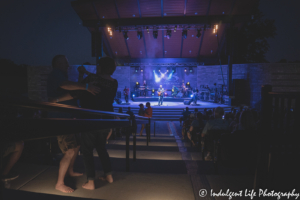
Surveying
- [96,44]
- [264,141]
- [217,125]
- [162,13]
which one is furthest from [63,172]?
[162,13]

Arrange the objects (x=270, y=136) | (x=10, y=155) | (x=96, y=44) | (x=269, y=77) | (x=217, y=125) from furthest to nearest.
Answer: (x=269, y=77) → (x=96, y=44) → (x=217, y=125) → (x=10, y=155) → (x=270, y=136)

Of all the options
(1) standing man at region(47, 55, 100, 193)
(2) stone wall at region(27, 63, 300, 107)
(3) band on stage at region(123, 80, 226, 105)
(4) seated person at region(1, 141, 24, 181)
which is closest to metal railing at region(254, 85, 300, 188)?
(1) standing man at region(47, 55, 100, 193)

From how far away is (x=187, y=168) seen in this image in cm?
268

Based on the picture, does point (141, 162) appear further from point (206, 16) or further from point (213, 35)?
point (213, 35)

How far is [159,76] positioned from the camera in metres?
21.4

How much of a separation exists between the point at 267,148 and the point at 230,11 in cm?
1423

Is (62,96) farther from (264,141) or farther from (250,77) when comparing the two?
(250,77)

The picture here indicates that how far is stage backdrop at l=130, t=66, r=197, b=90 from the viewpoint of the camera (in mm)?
21094

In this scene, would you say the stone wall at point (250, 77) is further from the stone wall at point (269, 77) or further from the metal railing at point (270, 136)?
the metal railing at point (270, 136)

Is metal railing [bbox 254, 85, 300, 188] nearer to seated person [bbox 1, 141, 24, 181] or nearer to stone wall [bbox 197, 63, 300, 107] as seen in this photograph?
seated person [bbox 1, 141, 24, 181]

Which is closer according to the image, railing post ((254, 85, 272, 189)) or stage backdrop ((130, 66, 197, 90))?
railing post ((254, 85, 272, 189))

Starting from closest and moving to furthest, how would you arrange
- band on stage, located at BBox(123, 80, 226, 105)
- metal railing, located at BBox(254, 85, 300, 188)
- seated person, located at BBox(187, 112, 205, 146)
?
1. metal railing, located at BBox(254, 85, 300, 188)
2. seated person, located at BBox(187, 112, 205, 146)
3. band on stage, located at BBox(123, 80, 226, 105)

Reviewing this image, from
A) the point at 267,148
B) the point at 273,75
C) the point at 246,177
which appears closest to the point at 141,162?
the point at 246,177

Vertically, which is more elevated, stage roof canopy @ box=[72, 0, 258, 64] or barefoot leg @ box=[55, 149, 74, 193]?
stage roof canopy @ box=[72, 0, 258, 64]
